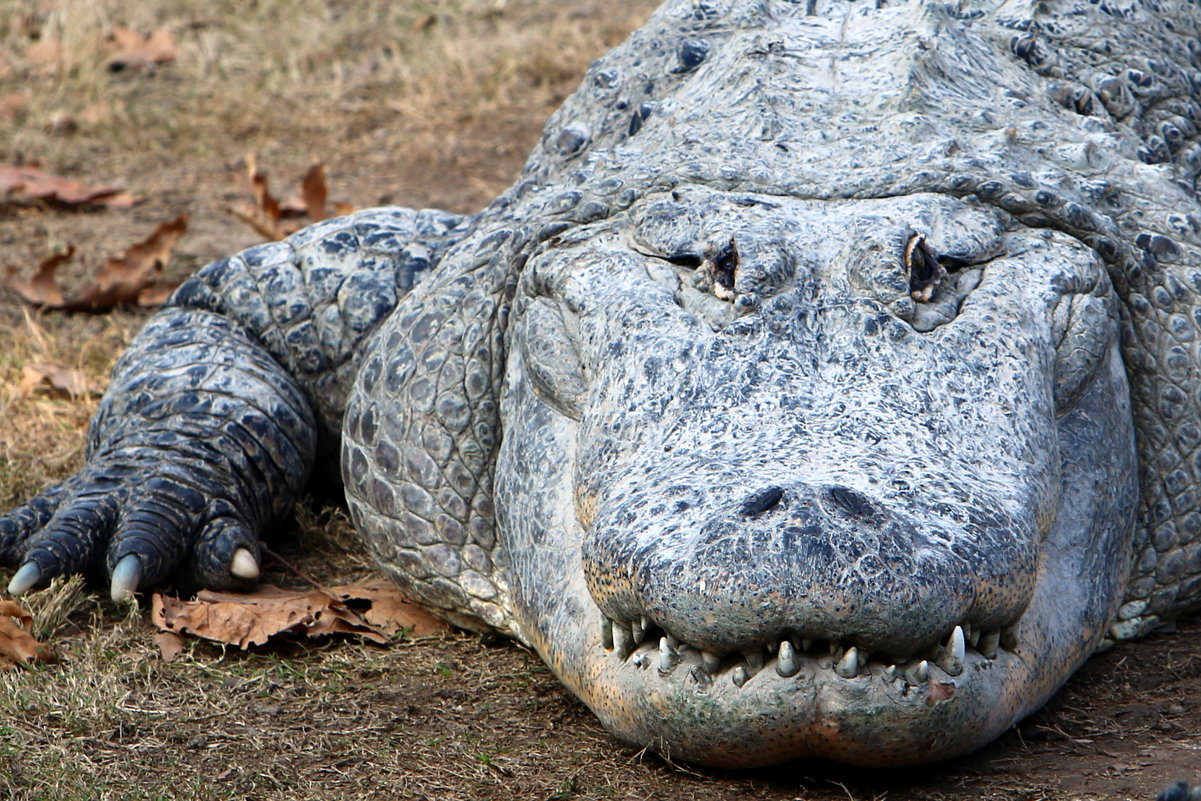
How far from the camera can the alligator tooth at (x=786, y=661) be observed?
2.40 metres

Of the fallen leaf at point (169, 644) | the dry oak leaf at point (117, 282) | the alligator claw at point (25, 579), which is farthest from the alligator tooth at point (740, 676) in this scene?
the dry oak leaf at point (117, 282)

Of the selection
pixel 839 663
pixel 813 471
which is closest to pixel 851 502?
pixel 813 471

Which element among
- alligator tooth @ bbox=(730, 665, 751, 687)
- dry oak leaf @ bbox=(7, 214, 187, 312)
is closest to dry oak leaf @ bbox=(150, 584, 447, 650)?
alligator tooth @ bbox=(730, 665, 751, 687)

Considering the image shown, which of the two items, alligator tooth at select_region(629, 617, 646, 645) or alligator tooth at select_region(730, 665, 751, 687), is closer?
alligator tooth at select_region(730, 665, 751, 687)

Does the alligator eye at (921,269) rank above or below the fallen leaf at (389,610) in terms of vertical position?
above

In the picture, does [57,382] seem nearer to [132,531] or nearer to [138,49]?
[132,531]

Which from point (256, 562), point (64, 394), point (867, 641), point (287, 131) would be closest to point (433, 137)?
point (287, 131)

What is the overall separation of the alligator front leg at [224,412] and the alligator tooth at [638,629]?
1.43 m

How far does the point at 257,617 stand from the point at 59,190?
389 centimetres

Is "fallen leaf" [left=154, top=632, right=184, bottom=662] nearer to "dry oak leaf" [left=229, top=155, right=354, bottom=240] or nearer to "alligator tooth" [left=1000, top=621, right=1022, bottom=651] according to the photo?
"alligator tooth" [left=1000, top=621, right=1022, bottom=651]

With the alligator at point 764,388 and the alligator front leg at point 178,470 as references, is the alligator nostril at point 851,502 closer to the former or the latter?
the alligator at point 764,388

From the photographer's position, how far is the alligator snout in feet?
7.65

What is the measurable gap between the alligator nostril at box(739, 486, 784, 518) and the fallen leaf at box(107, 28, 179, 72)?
6.80m

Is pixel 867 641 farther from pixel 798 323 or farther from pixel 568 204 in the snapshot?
pixel 568 204
